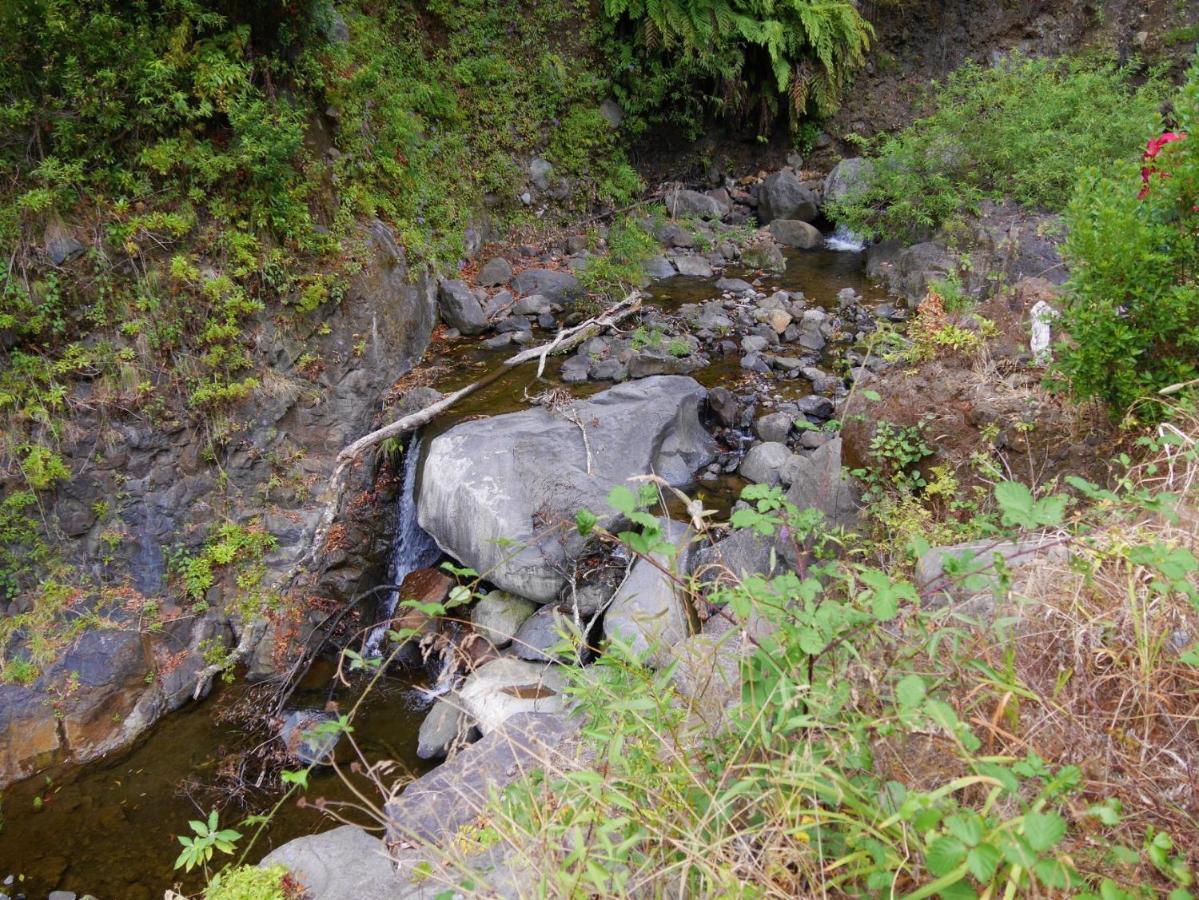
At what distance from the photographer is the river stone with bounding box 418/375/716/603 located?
5289 millimetres

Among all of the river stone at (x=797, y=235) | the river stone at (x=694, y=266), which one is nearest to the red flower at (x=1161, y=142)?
the river stone at (x=694, y=266)

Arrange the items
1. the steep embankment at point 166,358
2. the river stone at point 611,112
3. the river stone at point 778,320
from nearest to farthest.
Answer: the steep embankment at point 166,358
the river stone at point 778,320
the river stone at point 611,112

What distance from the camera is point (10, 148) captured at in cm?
532

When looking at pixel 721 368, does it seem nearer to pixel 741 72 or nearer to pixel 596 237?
pixel 596 237

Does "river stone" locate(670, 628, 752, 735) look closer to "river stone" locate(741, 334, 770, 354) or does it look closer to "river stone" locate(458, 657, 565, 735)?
"river stone" locate(458, 657, 565, 735)

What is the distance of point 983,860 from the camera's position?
1170mm

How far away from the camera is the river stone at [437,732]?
4.51m

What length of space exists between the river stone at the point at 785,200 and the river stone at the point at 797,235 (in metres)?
0.58

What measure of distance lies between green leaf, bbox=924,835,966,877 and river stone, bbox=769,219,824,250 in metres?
11.8

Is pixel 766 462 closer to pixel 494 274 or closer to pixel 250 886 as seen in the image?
pixel 250 886

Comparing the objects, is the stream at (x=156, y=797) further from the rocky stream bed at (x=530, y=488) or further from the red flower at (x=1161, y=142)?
the red flower at (x=1161, y=142)

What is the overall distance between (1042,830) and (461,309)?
8.06 meters

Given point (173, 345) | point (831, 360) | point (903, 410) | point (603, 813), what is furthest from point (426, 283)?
point (603, 813)

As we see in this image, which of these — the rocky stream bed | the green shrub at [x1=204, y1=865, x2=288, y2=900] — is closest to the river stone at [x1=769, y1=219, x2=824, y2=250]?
the rocky stream bed
